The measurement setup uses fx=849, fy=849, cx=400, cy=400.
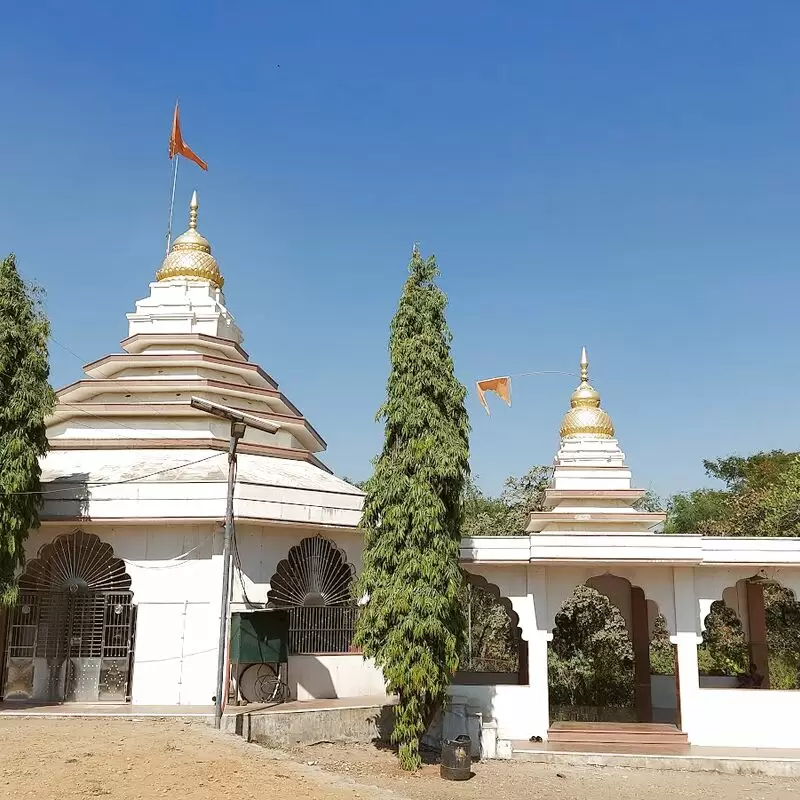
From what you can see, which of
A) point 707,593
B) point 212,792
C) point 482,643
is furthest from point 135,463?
point 482,643

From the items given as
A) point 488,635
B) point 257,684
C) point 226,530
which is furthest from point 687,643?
point 488,635

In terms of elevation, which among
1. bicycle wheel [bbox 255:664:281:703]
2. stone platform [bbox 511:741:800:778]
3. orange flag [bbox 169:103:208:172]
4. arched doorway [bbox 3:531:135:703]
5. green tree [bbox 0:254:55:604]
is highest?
orange flag [bbox 169:103:208:172]

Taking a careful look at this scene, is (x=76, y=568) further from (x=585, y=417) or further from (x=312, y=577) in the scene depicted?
(x=585, y=417)

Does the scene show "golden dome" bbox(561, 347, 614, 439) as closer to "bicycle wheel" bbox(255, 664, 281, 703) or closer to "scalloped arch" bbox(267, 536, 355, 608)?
"scalloped arch" bbox(267, 536, 355, 608)

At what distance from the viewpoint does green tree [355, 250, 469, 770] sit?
13.8 m

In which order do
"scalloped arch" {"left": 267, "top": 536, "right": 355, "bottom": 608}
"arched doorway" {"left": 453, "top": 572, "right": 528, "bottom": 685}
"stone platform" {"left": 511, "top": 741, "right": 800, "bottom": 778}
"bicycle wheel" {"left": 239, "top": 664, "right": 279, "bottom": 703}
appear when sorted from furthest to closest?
"arched doorway" {"left": 453, "top": 572, "right": 528, "bottom": 685} → "scalloped arch" {"left": 267, "top": 536, "right": 355, "bottom": 608} → "bicycle wheel" {"left": 239, "top": 664, "right": 279, "bottom": 703} → "stone platform" {"left": 511, "top": 741, "right": 800, "bottom": 778}

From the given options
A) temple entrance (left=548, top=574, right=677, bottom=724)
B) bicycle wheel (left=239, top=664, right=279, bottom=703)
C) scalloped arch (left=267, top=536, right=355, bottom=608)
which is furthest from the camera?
temple entrance (left=548, top=574, right=677, bottom=724)

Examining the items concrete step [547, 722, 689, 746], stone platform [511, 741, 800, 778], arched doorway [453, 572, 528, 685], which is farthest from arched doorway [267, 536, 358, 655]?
arched doorway [453, 572, 528, 685]

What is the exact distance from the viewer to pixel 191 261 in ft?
78.6

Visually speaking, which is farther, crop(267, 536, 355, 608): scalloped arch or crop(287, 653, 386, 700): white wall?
crop(267, 536, 355, 608): scalloped arch

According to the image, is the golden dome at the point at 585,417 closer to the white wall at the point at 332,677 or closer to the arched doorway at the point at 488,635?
the arched doorway at the point at 488,635

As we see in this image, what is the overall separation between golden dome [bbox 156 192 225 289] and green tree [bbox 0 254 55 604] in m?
8.04

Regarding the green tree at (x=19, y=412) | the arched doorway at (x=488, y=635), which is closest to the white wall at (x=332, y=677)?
the green tree at (x=19, y=412)

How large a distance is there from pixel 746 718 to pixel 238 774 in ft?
32.7
